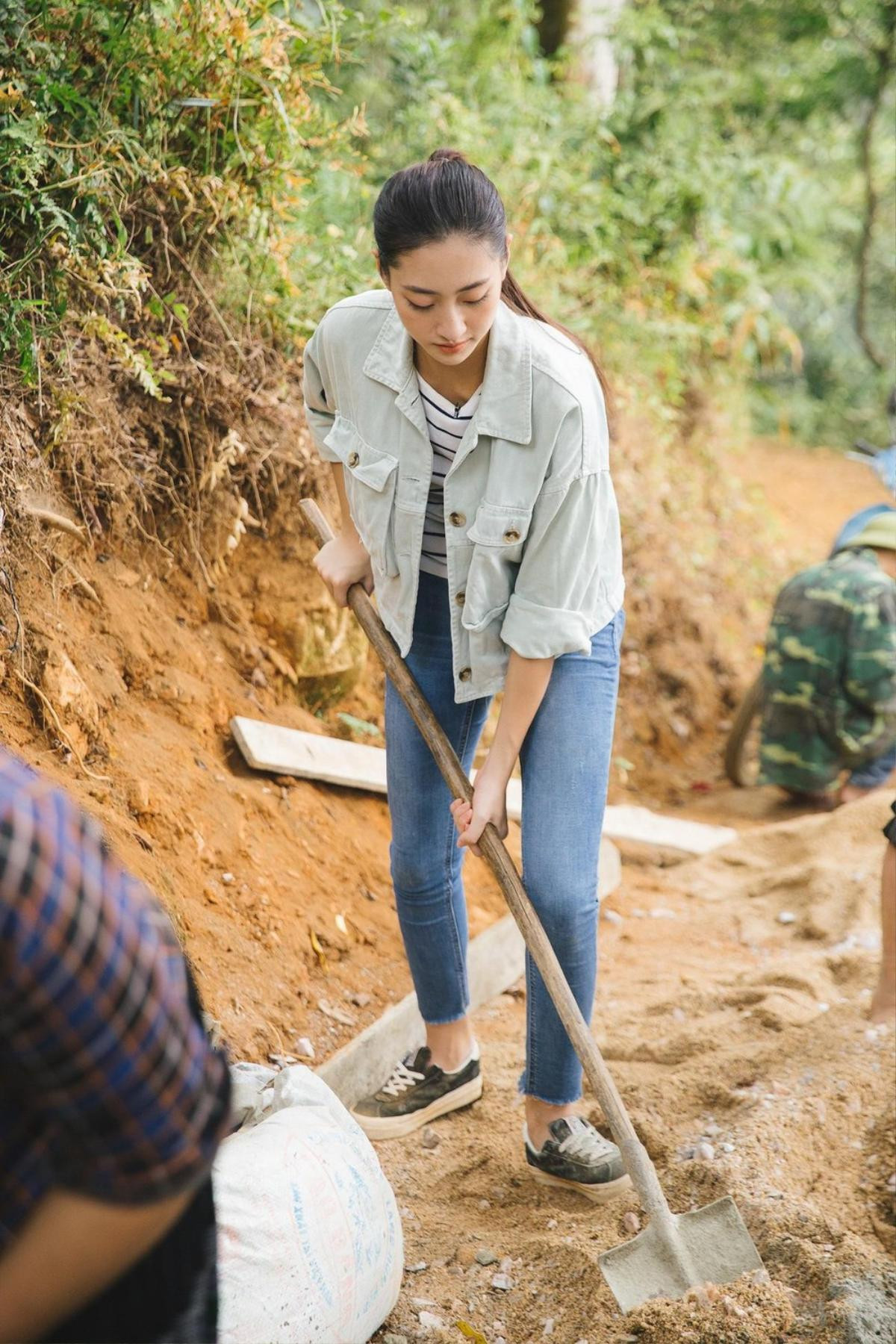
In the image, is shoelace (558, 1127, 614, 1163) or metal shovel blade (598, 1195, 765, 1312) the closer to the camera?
metal shovel blade (598, 1195, 765, 1312)

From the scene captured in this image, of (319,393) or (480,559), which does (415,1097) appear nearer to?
(480,559)

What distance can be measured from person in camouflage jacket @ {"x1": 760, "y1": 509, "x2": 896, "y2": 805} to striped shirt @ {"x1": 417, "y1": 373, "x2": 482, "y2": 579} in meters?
3.62

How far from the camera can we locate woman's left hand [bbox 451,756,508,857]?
2418 millimetres

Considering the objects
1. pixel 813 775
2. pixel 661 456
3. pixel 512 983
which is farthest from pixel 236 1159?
pixel 661 456

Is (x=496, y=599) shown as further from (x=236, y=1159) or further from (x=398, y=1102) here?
(x=398, y=1102)

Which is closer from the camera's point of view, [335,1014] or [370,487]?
[370,487]

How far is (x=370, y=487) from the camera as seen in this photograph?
2475 millimetres

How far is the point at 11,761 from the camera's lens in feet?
3.59

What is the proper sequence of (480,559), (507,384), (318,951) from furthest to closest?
1. (318,951)
2. (480,559)
3. (507,384)

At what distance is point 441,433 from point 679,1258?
169 cm

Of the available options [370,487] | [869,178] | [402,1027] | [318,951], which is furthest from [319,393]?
[869,178]

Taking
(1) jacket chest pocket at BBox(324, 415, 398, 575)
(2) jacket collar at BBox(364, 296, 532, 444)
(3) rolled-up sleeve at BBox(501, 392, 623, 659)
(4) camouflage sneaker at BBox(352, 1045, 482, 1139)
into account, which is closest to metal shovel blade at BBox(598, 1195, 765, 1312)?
(4) camouflage sneaker at BBox(352, 1045, 482, 1139)

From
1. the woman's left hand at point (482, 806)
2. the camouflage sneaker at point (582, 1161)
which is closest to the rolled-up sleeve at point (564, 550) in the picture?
the woman's left hand at point (482, 806)

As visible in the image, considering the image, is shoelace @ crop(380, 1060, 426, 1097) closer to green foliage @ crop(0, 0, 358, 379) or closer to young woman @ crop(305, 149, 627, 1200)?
young woman @ crop(305, 149, 627, 1200)
